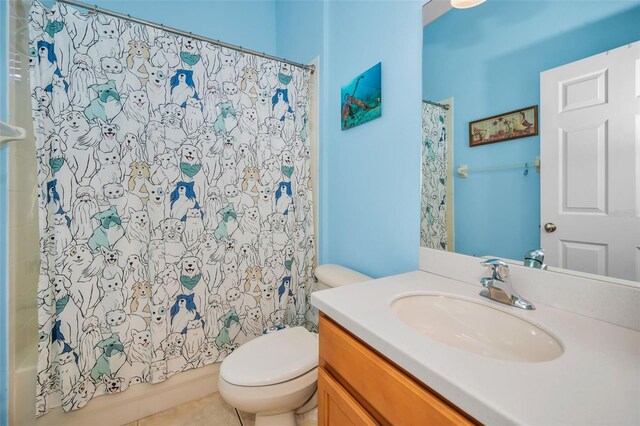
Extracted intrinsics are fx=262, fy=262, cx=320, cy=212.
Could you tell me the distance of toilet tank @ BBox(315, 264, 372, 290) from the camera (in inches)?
51.3

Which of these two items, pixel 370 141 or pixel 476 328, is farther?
pixel 370 141

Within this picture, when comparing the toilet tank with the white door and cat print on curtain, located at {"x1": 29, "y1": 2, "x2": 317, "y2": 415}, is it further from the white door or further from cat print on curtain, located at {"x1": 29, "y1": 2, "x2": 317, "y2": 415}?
the white door

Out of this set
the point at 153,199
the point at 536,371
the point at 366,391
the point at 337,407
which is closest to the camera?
the point at 536,371

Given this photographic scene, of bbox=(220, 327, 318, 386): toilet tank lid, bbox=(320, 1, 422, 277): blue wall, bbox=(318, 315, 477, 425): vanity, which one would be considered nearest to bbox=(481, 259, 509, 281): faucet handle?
bbox=(320, 1, 422, 277): blue wall

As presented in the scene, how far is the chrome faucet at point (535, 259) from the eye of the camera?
0.75 meters

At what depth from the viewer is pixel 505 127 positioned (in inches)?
33.4

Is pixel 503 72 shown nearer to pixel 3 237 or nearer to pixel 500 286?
pixel 500 286

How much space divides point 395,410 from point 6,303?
4.76 ft

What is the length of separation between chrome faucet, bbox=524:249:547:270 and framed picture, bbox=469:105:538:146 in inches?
13.6

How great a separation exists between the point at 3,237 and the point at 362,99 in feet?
5.32

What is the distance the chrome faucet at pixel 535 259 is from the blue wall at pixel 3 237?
6.04 ft

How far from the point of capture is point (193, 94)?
4.51ft

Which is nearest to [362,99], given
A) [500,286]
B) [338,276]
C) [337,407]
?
[338,276]

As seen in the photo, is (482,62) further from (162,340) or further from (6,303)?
(6,303)
